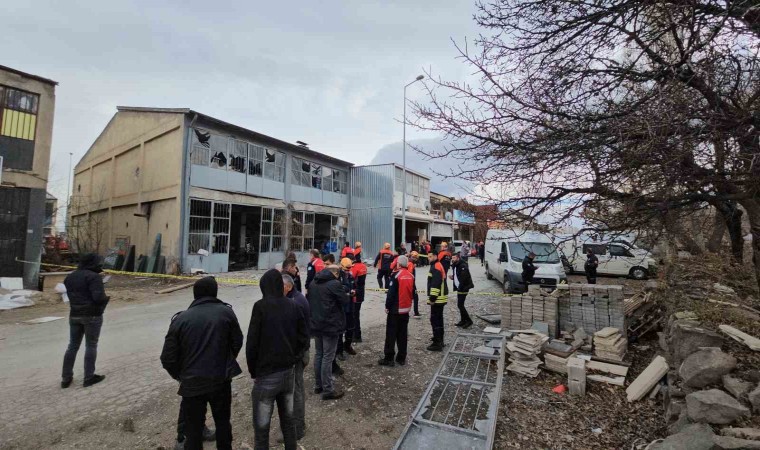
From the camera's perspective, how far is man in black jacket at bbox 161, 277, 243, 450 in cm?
305

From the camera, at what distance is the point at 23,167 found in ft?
40.1

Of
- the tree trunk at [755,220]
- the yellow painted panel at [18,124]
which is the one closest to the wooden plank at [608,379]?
the tree trunk at [755,220]

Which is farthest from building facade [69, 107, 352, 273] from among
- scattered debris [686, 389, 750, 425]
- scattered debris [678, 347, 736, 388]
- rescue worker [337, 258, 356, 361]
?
scattered debris [686, 389, 750, 425]

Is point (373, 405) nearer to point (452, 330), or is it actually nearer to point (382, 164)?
point (452, 330)

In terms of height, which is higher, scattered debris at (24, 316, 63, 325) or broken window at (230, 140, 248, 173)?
broken window at (230, 140, 248, 173)

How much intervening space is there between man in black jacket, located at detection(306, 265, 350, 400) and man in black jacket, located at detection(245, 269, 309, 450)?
1.37 meters

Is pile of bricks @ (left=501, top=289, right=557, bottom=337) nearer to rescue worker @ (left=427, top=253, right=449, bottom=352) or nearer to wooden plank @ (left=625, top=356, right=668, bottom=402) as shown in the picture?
rescue worker @ (left=427, top=253, right=449, bottom=352)

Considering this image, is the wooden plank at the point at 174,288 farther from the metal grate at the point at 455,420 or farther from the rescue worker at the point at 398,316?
the metal grate at the point at 455,420

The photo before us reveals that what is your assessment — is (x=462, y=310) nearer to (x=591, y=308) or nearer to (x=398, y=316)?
(x=591, y=308)

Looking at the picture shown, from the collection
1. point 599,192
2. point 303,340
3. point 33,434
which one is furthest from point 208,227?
point 599,192

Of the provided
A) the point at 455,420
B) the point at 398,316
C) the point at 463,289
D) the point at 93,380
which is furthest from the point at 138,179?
the point at 455,420

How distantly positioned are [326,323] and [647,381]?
14.4ft

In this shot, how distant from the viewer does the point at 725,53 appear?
3.84 meters

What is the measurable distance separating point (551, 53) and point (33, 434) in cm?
750
